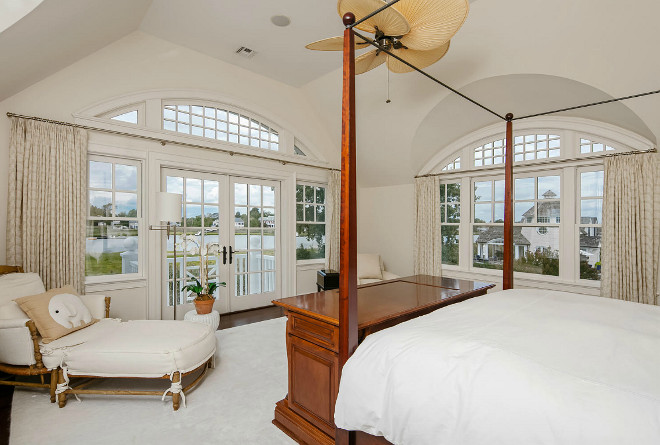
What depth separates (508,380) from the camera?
1.12 metres

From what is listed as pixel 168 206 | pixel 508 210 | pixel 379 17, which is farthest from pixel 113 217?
pixel 508 210

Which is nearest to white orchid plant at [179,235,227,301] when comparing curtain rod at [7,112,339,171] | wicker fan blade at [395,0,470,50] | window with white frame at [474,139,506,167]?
curtain rod at [7,112,339,171]

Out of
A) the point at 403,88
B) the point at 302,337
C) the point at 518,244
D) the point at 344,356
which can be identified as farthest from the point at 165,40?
the point at 518,244

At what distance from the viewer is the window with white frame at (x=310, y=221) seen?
5.48 meters

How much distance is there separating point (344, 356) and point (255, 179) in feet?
12.6

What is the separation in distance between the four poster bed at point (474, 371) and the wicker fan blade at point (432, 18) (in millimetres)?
548

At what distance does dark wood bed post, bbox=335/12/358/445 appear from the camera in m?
1.55

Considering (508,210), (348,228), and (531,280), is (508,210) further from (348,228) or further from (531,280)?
(531,280)

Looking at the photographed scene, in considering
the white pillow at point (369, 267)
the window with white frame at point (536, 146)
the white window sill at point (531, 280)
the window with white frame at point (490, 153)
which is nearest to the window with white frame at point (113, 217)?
the white pillow at point (369, 267)

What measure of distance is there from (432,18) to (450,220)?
3775 mm

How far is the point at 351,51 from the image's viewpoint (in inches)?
62.7

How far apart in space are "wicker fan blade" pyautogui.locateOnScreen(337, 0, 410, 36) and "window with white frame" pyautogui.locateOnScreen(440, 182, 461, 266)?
361cm

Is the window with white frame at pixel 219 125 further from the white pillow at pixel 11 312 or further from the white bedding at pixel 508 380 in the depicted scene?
the white bedding at pixel 508 380

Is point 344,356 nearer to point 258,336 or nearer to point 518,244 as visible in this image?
point 258,336
